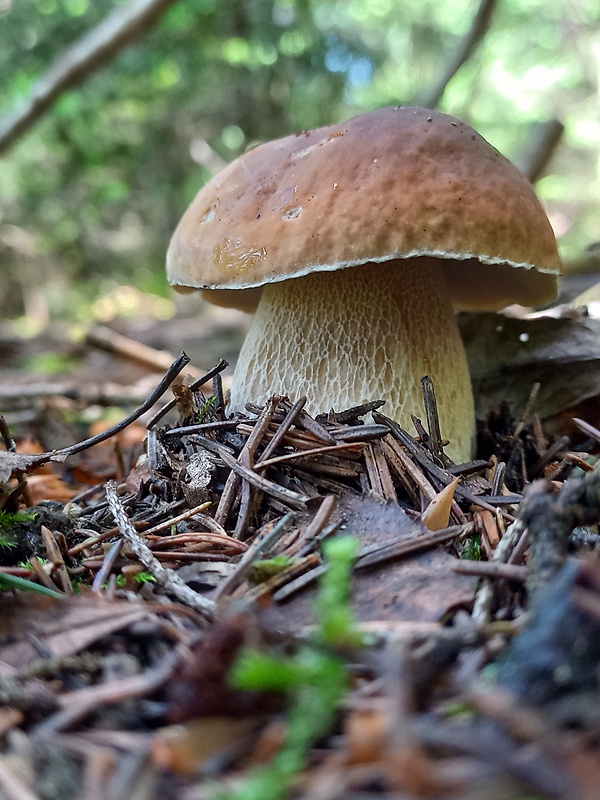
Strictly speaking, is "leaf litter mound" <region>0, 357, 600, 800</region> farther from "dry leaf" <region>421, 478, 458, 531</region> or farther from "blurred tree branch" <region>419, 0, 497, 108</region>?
"blurred tree branch" <region>419, 0, 497, 108</region>

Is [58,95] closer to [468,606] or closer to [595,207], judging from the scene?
[468,606]

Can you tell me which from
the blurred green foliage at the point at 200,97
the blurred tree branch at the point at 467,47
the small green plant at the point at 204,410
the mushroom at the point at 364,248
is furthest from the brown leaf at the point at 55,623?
the blurred tree branch at the point at 467,47

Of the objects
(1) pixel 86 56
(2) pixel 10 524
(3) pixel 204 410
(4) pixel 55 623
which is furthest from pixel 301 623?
(1) pixel 86 56

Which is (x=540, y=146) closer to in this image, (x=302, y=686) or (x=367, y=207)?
(x=367, y=207)

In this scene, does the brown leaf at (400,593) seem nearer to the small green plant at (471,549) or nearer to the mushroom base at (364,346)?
the small green plant at (471,549)

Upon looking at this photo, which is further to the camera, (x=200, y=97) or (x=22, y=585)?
(x=200, y=97)
